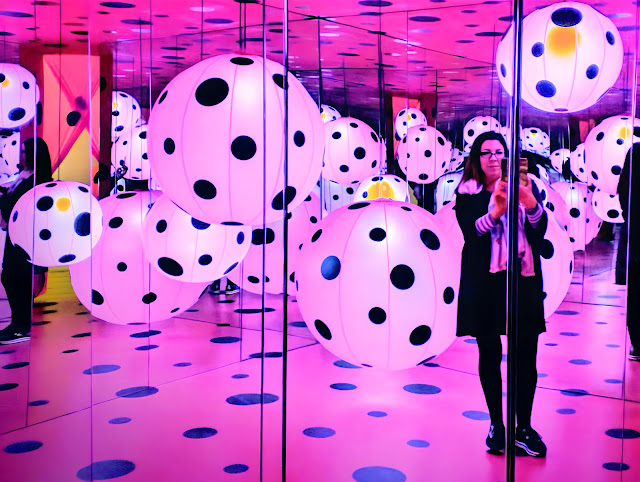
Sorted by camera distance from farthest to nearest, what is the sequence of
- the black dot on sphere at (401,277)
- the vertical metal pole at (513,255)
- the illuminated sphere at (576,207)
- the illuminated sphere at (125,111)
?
the illuminated sphere at (125,111)
the illuminated sphere at (576,207)
the black dot on sphere at (401,277)
the vertical metal pole at (513,255)

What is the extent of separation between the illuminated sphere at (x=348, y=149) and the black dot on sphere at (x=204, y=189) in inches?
108

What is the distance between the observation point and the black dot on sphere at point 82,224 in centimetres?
279

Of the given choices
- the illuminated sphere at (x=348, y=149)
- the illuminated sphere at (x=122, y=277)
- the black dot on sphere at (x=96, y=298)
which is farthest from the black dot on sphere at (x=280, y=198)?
the illuminated sphere at (x=348, y=149)

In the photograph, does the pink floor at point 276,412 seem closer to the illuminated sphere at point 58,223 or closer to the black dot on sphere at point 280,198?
the illuminated sphere at point 58,223

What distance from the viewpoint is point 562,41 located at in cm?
238

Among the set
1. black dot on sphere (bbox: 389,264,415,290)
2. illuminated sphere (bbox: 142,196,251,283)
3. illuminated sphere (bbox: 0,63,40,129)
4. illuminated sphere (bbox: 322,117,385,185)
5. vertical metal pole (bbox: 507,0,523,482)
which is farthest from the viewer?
illuminated sphere (bbox: 322,117,385,185)

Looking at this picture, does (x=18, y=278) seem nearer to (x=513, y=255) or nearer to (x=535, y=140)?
(x=513, y=255)

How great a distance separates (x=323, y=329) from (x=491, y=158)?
4.50ft

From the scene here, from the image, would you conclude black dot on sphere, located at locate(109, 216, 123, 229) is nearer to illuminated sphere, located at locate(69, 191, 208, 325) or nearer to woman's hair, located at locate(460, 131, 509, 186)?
illuminated sphere, located at locate(69, 191, 208, 325)

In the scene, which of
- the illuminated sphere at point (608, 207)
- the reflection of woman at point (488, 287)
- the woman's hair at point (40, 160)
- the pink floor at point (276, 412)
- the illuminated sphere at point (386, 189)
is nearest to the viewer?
the reflection of woman at point (488, 287)

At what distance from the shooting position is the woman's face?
8.98 feet

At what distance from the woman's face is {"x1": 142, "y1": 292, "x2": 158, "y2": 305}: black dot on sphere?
138cm

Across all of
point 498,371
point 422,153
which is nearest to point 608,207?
point 422,153

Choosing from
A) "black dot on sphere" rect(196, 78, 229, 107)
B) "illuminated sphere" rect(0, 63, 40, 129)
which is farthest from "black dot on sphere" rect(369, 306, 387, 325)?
"illuminated sphere" rect(0, 63, 40, 129)
